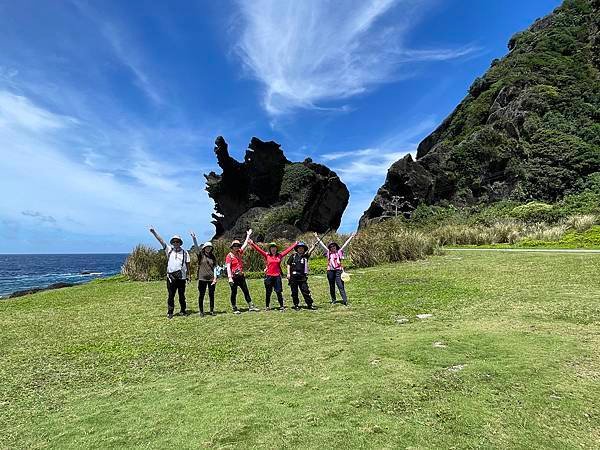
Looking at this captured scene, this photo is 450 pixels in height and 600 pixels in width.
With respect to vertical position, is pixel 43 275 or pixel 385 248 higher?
pixel 43 275

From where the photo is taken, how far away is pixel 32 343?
8242 millimetres

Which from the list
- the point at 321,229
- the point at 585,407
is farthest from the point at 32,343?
the point at 321,229

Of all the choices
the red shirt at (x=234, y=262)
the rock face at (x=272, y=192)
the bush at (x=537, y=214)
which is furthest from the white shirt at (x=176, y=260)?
the rock face at (x=272, y=192)

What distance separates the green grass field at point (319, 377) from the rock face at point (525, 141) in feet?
147

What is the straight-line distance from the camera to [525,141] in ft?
179

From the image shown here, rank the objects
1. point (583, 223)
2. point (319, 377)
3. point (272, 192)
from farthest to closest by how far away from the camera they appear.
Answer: point (272, 192) → point (583, 223) → point (319, 377)

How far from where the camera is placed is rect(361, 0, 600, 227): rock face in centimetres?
5016

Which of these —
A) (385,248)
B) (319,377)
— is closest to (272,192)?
(385,248)

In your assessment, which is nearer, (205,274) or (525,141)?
(205,274)

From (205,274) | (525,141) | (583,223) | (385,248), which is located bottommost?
(205,274)

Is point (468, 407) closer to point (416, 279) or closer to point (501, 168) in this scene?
point (416, 279)

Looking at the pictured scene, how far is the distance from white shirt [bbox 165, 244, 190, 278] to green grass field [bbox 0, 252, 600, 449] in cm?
113

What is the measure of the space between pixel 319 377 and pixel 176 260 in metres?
6.02

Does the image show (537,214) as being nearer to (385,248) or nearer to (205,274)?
(385,248)
